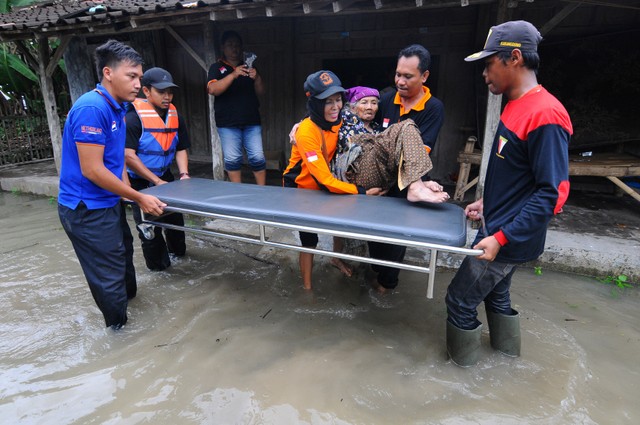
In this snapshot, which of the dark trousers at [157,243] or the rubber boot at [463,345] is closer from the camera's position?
the rubber boot at [463,345]

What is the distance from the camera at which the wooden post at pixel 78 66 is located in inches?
268

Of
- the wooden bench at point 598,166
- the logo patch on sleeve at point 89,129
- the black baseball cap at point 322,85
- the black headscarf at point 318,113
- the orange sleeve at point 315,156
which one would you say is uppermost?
the black baseball cap at point 322,85

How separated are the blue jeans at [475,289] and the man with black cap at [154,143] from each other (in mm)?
2579

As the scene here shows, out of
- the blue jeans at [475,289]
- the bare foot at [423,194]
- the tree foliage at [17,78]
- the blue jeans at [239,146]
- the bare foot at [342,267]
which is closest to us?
the blue jeans at [475,289]

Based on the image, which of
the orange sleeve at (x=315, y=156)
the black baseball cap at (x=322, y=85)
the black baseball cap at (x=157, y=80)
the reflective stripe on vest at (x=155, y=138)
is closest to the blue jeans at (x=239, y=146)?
the reflective stripe on vest at (x=155, y=138)

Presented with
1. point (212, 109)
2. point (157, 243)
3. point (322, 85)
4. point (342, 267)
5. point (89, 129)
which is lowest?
point (342, 267)

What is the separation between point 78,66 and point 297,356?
7.18 m

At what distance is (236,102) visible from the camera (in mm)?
4598

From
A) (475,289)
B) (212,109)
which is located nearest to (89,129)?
(475,289)

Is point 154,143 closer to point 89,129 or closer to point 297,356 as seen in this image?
point 89,129

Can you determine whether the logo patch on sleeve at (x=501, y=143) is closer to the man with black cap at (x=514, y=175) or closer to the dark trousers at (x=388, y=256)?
the man with black cap at (x=514, y=175)

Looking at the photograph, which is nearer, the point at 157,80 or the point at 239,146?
the point at 157,80

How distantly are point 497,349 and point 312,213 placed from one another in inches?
61.8

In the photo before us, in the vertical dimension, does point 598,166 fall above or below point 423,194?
below
